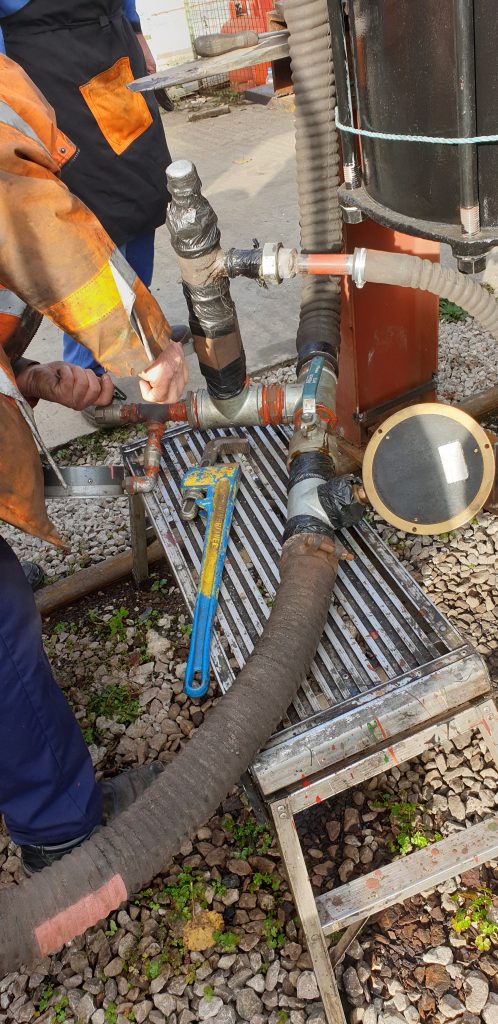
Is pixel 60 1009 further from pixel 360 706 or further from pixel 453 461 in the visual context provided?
pixel 453 461

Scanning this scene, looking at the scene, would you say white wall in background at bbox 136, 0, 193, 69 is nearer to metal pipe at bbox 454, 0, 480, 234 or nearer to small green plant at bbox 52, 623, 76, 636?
small green plant at bbox 52, 623, 76, 636

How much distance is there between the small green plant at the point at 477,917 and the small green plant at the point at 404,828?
145mm

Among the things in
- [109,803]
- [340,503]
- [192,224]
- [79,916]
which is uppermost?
[192,224]

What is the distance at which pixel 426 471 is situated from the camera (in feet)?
8.46

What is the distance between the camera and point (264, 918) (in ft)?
6.31

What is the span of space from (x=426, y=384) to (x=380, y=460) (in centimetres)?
63

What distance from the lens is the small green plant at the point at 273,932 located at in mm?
1868

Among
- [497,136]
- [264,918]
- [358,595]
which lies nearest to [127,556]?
[358,595]

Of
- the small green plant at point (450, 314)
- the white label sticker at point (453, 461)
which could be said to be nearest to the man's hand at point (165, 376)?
the white label sticker at point (453, 461)

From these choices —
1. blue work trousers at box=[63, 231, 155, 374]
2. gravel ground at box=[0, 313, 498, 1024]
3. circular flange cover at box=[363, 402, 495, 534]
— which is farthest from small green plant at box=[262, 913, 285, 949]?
blue work trousers at box=[63, 231, 155, 374]

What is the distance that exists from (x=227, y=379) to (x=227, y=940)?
5.09 ft

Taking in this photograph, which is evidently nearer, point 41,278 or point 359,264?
point 41,278

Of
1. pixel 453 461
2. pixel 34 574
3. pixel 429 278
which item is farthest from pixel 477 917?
pixel 34 574

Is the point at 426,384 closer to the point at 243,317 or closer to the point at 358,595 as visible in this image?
the point at 358,595
